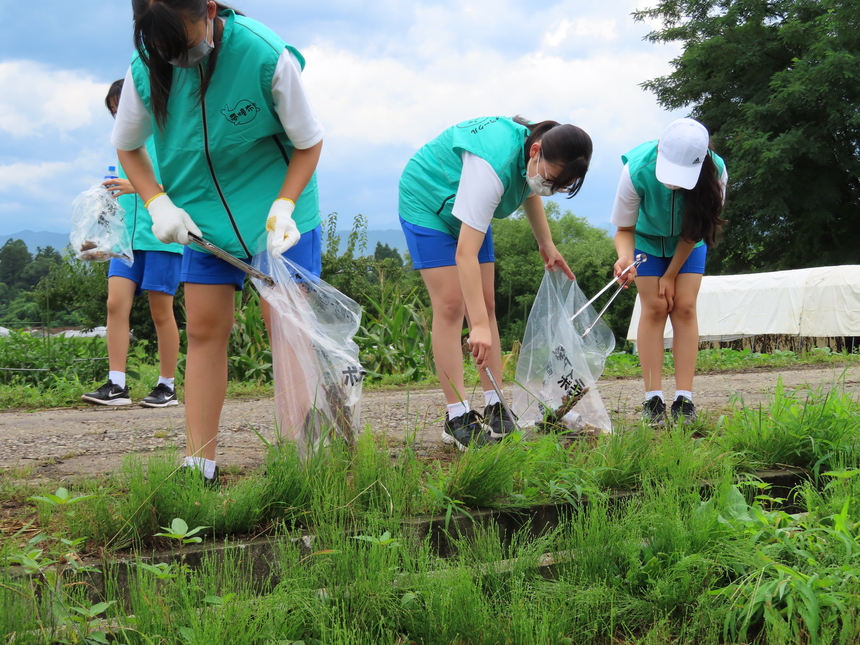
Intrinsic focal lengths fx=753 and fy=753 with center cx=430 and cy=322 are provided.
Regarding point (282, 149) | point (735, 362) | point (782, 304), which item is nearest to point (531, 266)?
point (782, 304)

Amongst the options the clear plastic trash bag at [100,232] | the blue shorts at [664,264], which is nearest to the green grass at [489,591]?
the blue shorts at [664,264]

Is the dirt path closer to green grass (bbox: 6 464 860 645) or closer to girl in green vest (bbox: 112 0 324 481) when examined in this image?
girl in green vest (bbox: 112 0 324 481)

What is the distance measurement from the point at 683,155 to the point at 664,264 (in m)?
0.66

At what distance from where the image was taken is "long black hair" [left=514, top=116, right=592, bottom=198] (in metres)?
2.89

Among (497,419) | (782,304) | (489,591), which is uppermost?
(782,304)

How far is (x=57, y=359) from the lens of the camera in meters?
7.14

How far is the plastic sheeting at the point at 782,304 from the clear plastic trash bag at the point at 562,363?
41.0 feet

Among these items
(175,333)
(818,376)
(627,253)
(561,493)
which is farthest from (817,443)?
(818,376)

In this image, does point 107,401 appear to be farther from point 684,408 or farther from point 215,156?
point 684,408

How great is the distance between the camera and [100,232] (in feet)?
16.0

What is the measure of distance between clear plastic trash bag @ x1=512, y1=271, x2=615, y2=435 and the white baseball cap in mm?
680

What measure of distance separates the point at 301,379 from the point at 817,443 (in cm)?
191

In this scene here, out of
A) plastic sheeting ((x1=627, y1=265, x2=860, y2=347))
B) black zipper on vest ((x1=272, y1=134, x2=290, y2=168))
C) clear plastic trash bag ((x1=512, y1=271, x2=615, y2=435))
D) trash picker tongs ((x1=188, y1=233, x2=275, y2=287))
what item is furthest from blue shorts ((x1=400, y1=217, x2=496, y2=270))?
plastic sheeting ((x1=627, y1=265, x2=860, y2=347))

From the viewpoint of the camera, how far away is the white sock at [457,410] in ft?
10.3
